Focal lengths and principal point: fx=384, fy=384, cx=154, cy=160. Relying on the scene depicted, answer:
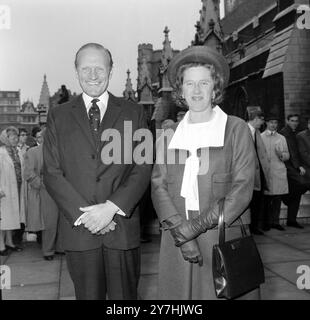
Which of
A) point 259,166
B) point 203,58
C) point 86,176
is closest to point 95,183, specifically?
point 86,176

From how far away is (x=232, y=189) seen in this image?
2293mm

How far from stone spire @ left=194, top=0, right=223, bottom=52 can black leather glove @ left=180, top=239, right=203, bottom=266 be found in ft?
72.2

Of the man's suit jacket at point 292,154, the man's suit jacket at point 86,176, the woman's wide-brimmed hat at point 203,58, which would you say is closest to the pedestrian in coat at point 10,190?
the man's suit jacket at point 86,176

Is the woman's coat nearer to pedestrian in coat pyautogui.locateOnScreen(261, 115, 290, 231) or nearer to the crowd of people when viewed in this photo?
the crowd of people

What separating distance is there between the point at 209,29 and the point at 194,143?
2267 centimetres

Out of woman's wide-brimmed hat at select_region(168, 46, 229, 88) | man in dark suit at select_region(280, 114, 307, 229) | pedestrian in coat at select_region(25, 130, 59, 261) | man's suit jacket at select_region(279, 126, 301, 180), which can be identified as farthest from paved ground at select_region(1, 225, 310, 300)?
woman's wide-brimmed hat at select_region(168, 46, 229, 88)

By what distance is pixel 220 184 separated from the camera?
2332mm

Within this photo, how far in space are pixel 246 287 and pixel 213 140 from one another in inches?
34.2

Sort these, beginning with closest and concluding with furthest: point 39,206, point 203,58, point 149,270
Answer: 1. point 203,58
2. point 149,270
3. point 39,206

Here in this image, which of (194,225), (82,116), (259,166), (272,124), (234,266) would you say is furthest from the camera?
(272,124)

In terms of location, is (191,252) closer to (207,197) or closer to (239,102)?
(207,197)

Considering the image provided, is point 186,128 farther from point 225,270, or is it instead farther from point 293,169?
point 293,169

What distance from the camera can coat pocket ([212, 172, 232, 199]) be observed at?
232 centimetres

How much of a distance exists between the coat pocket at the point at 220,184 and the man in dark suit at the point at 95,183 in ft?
1.48
